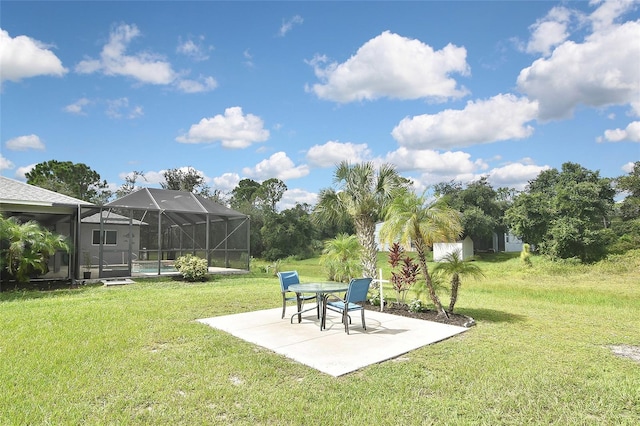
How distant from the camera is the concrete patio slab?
184 inches

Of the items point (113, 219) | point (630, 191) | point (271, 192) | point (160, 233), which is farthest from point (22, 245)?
point (630, 191)

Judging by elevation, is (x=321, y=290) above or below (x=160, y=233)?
below

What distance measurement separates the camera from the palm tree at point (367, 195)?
9484 mm

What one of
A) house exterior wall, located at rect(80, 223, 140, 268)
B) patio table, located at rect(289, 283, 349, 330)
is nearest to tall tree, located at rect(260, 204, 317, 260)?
house exterior wall, located at rect(80, 223, 140, 268)

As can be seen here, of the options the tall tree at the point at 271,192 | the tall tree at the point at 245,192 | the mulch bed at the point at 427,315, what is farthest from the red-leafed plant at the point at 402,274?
the tall tree at the point at 271,192

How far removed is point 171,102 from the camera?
56.1ft

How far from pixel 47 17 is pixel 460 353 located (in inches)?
639

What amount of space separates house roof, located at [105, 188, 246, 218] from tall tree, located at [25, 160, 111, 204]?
2459 cm

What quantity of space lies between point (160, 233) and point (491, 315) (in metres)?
11.7

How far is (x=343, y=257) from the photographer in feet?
35.6

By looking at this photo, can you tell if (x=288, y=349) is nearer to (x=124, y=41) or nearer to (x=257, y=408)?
(x=257, y=408)

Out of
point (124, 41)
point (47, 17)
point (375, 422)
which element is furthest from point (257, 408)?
point (47, 17)

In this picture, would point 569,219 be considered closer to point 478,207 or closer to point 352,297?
point 478,207

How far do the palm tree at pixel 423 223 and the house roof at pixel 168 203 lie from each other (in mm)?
10450
